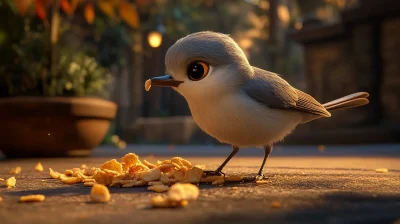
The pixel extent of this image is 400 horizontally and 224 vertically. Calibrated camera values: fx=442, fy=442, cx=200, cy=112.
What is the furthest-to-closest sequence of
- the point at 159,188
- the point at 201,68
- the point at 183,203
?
the point at 201,68
the point at 159,188
the point at 183,203

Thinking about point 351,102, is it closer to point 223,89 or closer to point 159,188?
point 223,89

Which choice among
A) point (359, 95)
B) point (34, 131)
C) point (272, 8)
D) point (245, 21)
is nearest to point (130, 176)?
point (359, 95)

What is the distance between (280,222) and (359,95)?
65.5 inches

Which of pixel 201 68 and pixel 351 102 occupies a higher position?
pixel 201 68

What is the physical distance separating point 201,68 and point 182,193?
68 cm

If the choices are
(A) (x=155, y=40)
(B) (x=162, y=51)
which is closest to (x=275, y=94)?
(A) (x=155, y=40)

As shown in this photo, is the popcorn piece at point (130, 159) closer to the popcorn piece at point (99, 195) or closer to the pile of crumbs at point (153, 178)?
the pile of crumbs at point (153, 178)

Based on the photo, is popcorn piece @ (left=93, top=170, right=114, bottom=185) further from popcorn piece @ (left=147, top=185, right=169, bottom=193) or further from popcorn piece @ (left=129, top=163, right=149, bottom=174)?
popcorn piece @ (left=147, top=185, right=169, bottom=193)

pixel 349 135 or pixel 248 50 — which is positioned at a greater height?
pixel 248 50

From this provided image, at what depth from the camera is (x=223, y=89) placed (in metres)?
1.87

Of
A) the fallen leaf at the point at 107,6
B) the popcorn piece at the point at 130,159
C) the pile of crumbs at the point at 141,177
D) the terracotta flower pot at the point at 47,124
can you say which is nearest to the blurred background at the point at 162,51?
the fallen leaf at the point at 107,6

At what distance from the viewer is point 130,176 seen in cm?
206

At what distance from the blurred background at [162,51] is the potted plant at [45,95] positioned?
14 mm

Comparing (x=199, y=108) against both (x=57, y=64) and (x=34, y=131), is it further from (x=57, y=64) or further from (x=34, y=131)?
(x=57, y=64)
